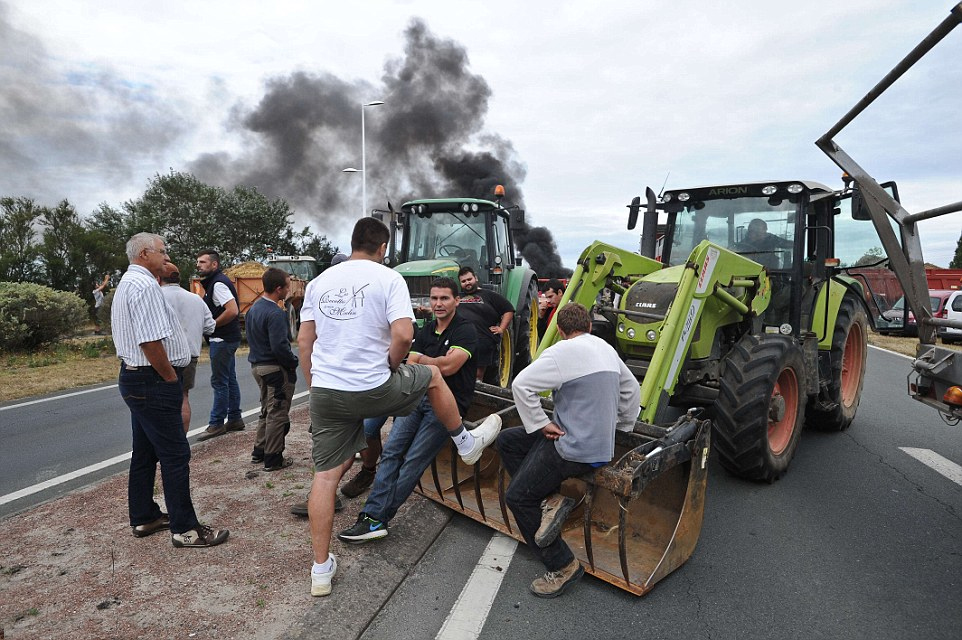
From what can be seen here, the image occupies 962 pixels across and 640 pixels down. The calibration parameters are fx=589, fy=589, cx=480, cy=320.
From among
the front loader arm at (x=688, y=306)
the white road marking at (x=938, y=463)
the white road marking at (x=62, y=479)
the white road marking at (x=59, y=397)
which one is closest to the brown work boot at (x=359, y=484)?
the front loader arm at (x=688, y=306)

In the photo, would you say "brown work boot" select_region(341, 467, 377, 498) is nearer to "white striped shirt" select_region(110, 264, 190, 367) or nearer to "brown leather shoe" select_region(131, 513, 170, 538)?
"brown leather shoe" select_region(131, 513, 170, 538)

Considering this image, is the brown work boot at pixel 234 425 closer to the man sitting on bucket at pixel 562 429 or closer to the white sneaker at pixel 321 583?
the white sneaker at pixel 321 583

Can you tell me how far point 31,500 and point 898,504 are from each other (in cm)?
679

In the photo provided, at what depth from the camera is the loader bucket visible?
3.18 meters

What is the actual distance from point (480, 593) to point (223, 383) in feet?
13.4

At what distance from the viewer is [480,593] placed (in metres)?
3.30

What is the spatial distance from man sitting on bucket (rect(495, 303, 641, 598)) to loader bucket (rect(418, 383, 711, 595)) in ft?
0.47

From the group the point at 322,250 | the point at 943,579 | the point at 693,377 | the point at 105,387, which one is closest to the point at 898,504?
the point at 943,579

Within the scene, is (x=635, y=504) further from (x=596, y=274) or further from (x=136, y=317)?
(x=136, y=317)

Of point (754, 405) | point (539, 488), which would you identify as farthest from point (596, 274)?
point (539, 488)

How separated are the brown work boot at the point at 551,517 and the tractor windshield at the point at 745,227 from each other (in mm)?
3966

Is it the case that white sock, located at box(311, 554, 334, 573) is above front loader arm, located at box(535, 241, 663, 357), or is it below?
below

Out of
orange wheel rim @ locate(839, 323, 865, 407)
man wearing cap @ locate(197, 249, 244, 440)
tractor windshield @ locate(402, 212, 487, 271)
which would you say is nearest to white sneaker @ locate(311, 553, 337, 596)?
man wearing cap @ locate(197, 249, 244, 440)

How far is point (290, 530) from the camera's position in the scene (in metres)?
3.84
